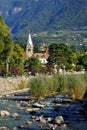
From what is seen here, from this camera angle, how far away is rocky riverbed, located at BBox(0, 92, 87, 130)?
128ft

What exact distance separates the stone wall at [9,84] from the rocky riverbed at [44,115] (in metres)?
12.6

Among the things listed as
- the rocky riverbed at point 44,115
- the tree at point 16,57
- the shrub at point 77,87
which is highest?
the tree at point 16,57

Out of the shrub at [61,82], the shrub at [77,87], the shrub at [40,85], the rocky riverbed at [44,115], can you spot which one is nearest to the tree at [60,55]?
the shrub at [61,82]

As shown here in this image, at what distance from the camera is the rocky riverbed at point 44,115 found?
38906mm

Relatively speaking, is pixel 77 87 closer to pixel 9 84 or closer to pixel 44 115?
pixel 44 115

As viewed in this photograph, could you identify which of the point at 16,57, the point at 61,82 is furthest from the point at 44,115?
the point at 16,57

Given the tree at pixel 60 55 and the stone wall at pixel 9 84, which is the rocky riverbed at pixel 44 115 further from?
the tree at pixel 60 55

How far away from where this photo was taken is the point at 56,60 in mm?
119938

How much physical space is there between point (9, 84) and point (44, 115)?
1224 inches

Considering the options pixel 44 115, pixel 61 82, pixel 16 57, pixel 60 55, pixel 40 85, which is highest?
pixel 60 55

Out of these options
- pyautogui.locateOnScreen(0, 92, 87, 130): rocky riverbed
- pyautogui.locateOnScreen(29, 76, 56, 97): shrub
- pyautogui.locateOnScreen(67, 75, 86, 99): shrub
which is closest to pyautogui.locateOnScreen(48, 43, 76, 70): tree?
pyautogui.locateOnScreen(29, 76, 56, 97): shrub

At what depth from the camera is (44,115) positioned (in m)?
45.3

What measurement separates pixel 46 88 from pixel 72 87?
21.3 feet

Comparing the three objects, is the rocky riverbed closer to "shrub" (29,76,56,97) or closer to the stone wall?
"shrub" (29,76,56,97)
